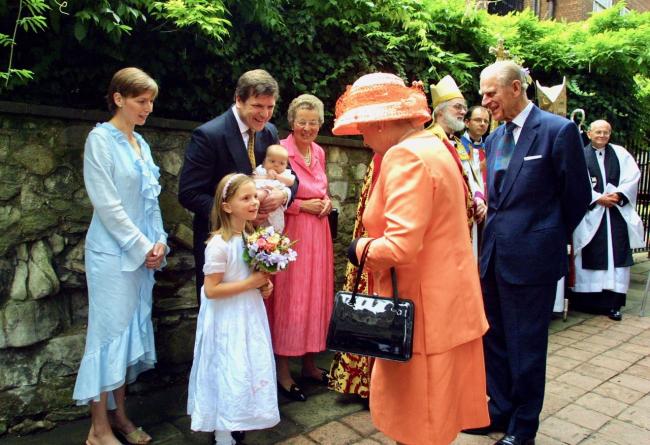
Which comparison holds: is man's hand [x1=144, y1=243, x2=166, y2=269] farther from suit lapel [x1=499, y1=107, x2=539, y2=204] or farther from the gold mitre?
the gold mitre

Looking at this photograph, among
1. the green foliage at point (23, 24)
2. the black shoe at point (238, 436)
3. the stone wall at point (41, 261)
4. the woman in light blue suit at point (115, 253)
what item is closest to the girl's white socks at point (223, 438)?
the black shoe at point (238, 436)

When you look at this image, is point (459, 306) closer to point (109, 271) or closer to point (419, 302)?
point (419, 302)

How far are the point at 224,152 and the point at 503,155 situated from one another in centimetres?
171

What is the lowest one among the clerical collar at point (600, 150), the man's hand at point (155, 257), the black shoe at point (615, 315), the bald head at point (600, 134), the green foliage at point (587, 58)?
the black shoe at point (615, 315)

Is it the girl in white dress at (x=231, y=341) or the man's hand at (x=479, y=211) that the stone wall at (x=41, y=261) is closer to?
the girl in white dress at (x=231, y=341)

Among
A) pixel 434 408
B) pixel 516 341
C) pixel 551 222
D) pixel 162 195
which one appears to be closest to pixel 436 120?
pixel 551 222

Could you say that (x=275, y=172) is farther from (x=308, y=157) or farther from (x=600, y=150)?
(x=600, y=150)

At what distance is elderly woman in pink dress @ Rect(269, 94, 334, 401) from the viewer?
352cm

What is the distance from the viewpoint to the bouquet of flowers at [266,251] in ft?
8.57

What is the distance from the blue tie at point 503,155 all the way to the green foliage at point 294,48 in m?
1.87

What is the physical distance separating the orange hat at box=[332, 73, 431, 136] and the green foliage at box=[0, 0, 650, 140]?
4.99 ft

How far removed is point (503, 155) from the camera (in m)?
3.09

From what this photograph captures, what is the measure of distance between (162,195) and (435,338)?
233 cm

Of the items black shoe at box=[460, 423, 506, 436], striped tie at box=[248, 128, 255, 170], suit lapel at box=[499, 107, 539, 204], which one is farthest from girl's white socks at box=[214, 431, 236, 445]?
suit lapel at box=[499, 107, 539, 204]
